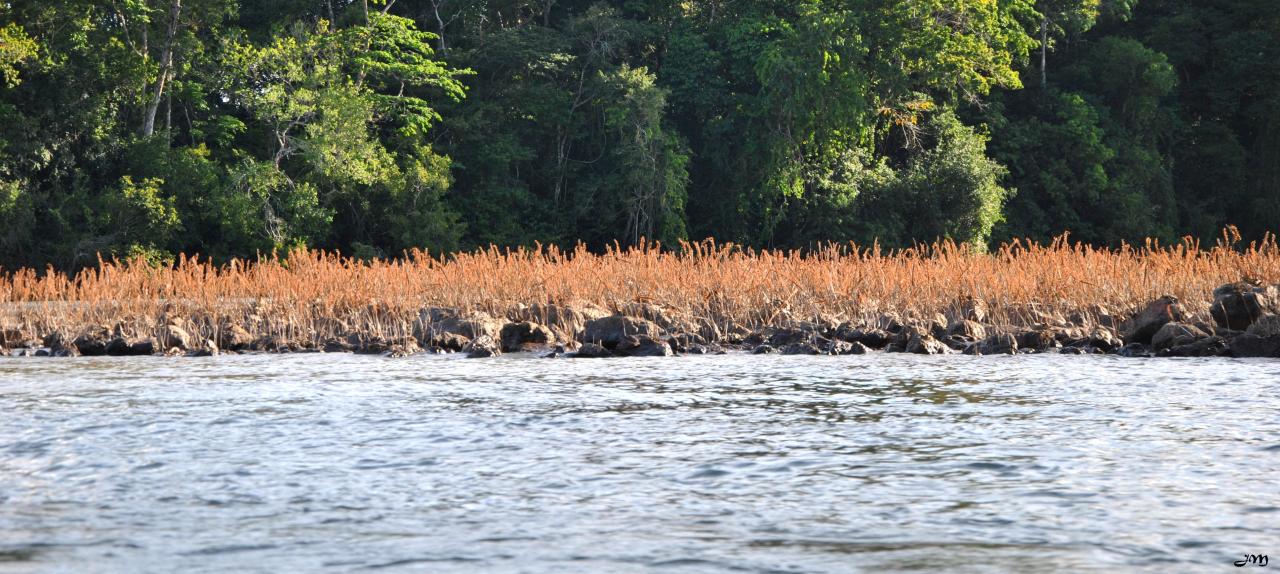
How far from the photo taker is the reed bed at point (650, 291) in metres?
14.8

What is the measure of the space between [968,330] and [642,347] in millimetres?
3360

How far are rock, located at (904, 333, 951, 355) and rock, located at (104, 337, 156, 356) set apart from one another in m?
8.11

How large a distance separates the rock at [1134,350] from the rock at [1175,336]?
4.6 inches

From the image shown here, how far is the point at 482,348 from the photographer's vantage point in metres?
14.2

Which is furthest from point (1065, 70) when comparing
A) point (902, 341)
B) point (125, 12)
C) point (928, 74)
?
point (902, 341)

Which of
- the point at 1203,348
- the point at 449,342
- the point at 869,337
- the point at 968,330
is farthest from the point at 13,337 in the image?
the point at 1203,348

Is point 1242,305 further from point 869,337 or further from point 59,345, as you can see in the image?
point 59,345

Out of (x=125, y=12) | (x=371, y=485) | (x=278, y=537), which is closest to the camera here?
(x=278, y=537)

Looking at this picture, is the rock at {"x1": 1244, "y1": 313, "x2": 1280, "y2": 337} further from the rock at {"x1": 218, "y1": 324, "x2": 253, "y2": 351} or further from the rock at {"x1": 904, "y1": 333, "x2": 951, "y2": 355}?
the rock at {"x1": 218, "y1": 324, "x2": 253, "y2": 351}

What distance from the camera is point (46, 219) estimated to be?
3036 cm

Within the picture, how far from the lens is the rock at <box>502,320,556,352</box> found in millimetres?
14805

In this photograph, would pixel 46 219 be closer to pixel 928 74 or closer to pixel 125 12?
pixel 125 12

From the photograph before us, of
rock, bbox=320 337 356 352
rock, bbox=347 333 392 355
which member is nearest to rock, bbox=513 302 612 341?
rock, bbox=347 333 392 355

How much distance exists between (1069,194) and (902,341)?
88.8 feet
